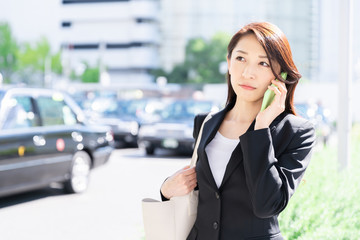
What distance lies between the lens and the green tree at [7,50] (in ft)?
206

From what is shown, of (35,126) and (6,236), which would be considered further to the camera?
(35,126)

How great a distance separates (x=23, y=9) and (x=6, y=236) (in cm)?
7295

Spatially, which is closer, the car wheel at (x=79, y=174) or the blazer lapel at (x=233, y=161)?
the blazer lapel at (x=233, y=161)

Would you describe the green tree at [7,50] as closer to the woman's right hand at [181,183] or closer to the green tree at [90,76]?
the green tree at [90,76]

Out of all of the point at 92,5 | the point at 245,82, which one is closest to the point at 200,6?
the point at 92,5

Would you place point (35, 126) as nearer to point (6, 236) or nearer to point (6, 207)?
point (6, 207)

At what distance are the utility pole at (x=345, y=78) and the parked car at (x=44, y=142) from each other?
3.93 meters

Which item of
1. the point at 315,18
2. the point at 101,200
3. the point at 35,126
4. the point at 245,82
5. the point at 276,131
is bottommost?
the point at 101,200

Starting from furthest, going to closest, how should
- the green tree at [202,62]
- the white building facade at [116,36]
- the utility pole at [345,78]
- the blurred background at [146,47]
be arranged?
the white building facade at [116,36], the green tree at [202,62], the blurred background at [146,47], the utility pole at [345,78]

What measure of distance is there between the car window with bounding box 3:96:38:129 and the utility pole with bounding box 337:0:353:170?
409 centimetres

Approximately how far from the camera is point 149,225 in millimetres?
2240

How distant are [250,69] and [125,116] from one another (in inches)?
638

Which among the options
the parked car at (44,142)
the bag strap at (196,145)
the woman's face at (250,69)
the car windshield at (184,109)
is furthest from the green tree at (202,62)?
the woman's face at (250,69)

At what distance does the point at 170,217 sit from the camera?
2.23 meters
